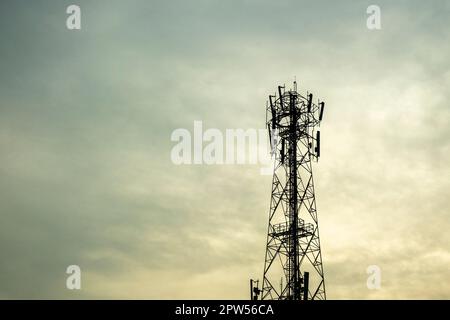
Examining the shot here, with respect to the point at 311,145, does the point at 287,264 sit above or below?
below

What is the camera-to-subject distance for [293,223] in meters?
56.2

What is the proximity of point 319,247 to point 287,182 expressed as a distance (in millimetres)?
7222

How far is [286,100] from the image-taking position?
199 ft

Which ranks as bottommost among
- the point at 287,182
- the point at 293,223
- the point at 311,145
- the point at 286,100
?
the point at 293,223
